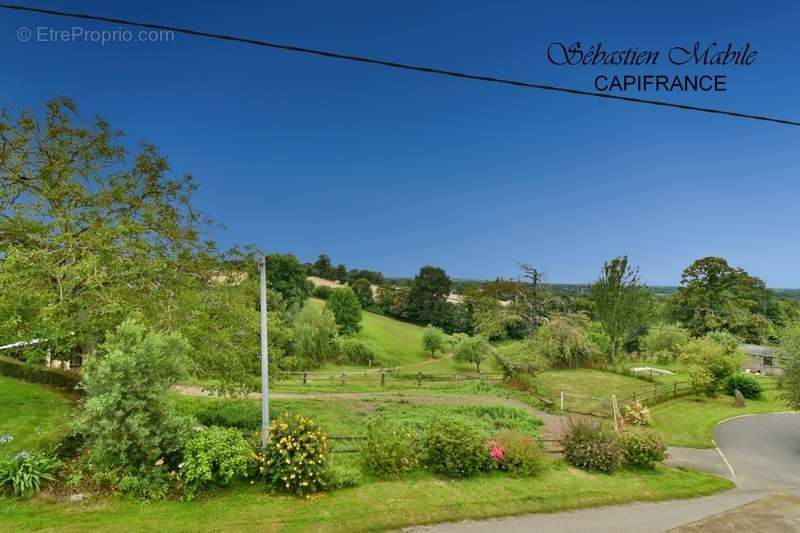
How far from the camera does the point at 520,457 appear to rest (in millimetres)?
10266

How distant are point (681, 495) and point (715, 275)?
48.8m

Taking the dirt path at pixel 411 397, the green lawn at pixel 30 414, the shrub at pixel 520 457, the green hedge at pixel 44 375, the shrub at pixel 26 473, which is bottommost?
the dirt path at pixel 411 397

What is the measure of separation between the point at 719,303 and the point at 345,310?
43.3 metres

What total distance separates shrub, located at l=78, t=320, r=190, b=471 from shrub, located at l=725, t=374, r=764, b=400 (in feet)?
94.6

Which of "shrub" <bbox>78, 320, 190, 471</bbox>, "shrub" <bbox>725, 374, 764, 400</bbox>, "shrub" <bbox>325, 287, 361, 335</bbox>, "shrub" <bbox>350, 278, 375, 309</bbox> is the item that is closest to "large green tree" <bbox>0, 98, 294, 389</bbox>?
"shrub" <bbox>78, 320, 190, 471</bbox>

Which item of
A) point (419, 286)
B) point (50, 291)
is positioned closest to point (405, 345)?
point (419, 286)

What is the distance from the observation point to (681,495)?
1005cm

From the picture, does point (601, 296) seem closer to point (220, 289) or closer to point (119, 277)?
point (220, 289)

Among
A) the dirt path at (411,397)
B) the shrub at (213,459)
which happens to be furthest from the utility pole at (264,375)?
the dirt path at (411,397)

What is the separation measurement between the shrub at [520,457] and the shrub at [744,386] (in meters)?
21.2

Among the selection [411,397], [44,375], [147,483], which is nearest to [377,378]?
[411,397]

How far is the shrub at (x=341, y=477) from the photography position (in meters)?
8.66

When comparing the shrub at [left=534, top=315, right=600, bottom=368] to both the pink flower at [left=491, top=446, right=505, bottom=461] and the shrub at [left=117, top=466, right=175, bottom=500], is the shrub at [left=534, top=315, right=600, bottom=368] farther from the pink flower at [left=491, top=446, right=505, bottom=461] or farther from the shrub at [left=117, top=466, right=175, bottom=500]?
the shrub at [left=117, top=466, right=175, bottom=500]

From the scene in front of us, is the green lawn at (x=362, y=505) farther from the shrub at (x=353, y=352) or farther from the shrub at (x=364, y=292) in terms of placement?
the shrub at (x=364, y=292)
